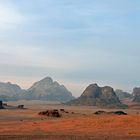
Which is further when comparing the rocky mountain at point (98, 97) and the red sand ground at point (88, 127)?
the rocky mountain at point (98, 97)

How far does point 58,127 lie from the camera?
36781mm

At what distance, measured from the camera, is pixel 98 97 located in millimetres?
152875

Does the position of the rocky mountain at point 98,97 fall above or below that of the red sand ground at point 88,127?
above

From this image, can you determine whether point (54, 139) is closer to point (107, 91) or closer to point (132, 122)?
point (132, 122)

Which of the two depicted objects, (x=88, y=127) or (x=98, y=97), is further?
(x=98, y=97)

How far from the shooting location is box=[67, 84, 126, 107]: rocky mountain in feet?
474

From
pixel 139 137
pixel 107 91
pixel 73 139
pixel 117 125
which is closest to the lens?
pixel 73 139

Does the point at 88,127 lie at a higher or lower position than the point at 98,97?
lower

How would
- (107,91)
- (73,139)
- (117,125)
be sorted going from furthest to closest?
(107,91)
(117,125)
(73,139)

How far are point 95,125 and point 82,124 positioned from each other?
146 centimetres

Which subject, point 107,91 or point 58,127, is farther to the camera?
→ point 107,91

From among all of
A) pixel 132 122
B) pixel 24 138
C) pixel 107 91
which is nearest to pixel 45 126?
pixel 132 122

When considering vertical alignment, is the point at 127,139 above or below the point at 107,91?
below

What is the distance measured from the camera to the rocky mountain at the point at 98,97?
14432 centimetres
